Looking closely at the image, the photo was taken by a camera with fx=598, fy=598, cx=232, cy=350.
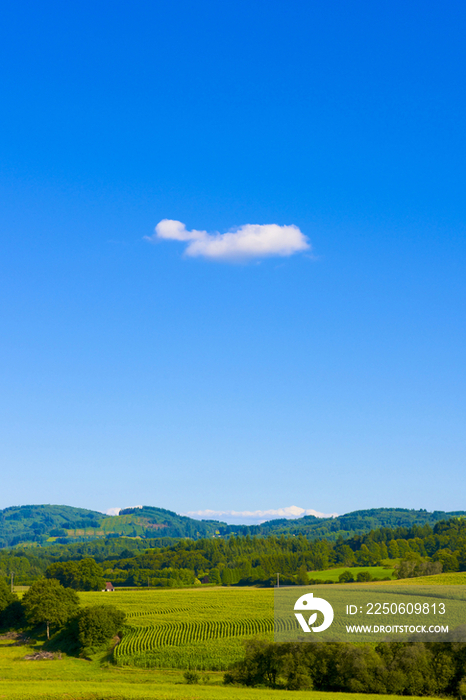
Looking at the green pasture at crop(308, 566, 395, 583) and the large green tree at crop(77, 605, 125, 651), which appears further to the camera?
the green pasture at crop(308, 566, 395, 583)

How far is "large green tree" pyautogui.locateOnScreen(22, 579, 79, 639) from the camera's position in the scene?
8812cm

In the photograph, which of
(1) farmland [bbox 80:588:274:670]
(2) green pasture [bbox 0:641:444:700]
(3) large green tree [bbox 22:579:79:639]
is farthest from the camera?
(3) large green tree [bbox 22:579:79:639]

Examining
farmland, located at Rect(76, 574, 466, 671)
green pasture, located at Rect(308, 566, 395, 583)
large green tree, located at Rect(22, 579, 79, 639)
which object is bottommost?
green pasture, located at Rect(308, 566, 395, 583)

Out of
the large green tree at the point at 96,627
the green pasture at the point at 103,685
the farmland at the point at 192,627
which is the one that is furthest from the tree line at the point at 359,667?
the large green tree at the point at 96,627

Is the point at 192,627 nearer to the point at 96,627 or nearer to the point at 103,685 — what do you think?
the point at 96,627

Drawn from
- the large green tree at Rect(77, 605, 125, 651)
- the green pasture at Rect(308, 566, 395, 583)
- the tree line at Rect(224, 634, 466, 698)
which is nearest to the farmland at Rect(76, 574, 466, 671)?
the large green tree at Rect(77, 605, 125, 651)

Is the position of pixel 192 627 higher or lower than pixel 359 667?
lower

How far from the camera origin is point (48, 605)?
291 feet

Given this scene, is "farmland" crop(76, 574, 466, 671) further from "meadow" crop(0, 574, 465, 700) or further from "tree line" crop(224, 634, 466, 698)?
"tree line" crop(224, 634, 466, 698)

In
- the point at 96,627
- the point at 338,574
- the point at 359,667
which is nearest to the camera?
the point at 359,667

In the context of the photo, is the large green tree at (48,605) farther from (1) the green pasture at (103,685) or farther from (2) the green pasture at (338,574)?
(2) the green pasture at (338,574)

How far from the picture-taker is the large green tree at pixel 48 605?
88.1 meters

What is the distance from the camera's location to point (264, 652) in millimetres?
55531

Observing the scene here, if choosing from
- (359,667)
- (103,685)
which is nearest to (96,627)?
(103,685)
